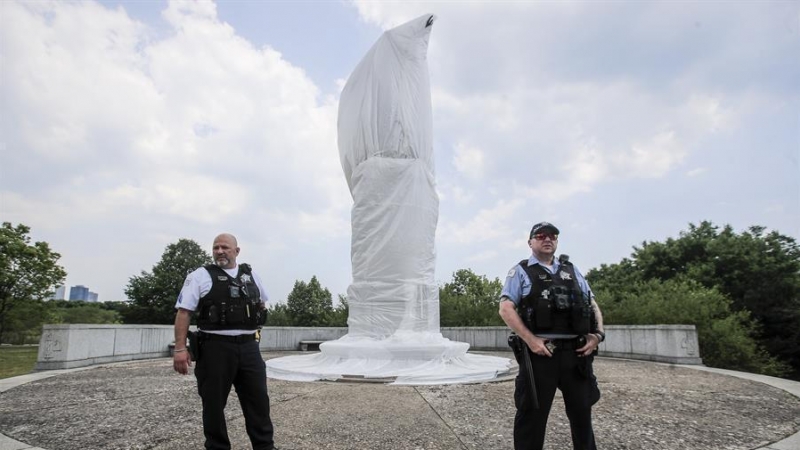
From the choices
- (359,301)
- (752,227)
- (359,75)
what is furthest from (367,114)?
(752,227)

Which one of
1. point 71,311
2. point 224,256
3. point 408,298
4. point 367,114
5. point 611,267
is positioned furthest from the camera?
point 71,311

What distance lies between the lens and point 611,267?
3183 cm

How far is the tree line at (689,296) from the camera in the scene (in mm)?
13164

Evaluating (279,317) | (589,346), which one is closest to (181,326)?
(589,346)

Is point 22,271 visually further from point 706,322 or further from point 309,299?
point 706,322

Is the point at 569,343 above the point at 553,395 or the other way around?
above

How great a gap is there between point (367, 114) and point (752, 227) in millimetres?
23778

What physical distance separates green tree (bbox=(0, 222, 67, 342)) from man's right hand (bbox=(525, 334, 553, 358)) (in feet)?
→ 87.0

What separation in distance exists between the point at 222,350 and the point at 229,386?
30 cm

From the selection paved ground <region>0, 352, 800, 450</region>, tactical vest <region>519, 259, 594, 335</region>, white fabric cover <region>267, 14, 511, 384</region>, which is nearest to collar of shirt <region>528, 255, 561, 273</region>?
tactical vest <region>519, 259, 594, 335</region>

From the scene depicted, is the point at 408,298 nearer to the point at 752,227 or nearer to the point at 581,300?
the point at 581,300

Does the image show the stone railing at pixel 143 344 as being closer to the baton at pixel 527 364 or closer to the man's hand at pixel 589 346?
the man's hand at pixel 589 346

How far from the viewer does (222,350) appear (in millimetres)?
3504

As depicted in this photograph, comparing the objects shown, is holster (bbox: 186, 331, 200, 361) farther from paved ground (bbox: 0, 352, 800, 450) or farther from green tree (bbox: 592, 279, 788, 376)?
green tree (bbox: 592, 279, 788, 376)
